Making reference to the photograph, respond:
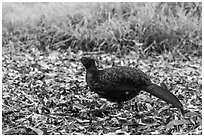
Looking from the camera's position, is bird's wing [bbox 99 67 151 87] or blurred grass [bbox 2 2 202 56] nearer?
bird's wing [bbox 99 67 151 87]

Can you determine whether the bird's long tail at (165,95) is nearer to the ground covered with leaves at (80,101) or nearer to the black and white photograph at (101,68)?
the black and white photograph at (101,68)

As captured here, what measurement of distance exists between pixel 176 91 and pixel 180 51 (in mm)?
1636

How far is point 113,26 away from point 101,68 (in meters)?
0.95

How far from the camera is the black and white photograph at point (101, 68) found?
307cm

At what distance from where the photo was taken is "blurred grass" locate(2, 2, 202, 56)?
549cm

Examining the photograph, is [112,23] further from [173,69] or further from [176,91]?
[176,91]

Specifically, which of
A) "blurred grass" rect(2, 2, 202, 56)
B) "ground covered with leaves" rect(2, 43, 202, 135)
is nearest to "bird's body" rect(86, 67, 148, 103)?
"ground covered with leaves" rect(2, 43, 202, 135)

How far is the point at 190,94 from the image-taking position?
3.88 metres

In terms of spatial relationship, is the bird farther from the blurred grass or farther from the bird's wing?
the blurred grass

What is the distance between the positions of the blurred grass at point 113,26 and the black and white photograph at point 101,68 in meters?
0.01

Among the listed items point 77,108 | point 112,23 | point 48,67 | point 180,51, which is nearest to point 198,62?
point 180,51

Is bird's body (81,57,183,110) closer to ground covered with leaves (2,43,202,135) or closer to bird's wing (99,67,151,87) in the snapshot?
bird's wing (99,67,151,87)

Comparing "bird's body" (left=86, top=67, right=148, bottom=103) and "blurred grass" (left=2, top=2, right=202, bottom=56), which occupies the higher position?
"blurred grass" (left=2, top=2, right=202, bottom=56)

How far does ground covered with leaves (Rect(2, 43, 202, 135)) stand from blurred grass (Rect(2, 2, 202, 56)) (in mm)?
346
